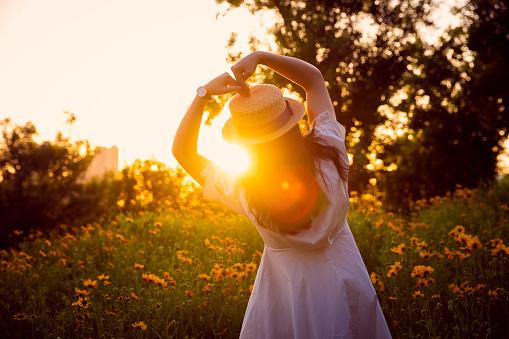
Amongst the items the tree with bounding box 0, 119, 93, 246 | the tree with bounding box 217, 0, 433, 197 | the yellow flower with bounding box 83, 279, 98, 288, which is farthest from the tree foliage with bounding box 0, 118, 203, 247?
the yellow flower with bounding box 83, 279, 98, 288

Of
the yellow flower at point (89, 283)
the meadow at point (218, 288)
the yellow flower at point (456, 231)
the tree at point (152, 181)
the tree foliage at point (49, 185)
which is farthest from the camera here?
the tree foliage at point (49, 185)

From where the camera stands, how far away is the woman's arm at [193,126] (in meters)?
1.65

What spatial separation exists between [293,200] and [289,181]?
7 cm

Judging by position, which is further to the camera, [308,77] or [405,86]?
[405,86]

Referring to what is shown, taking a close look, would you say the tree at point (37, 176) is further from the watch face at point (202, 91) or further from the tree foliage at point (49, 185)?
the watch face at point (202, 91)

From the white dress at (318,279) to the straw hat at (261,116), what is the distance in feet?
0.44

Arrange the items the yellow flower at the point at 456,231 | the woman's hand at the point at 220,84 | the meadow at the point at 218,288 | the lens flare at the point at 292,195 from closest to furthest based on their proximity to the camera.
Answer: the lens flare at the point at 292,195, the woman's hand at the point at 220,84, the meadow at the point at 218,288, the yellow flower at the point at 456,231

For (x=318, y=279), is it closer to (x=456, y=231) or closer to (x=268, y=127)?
(x=268, y=127)

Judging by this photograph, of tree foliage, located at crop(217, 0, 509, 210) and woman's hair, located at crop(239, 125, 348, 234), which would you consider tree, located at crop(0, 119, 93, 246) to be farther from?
woman's hair, located at crop(239, 125, 348, 234)

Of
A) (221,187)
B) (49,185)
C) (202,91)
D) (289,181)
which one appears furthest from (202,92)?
(49,185)

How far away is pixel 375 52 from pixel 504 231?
14054mm

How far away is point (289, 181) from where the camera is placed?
60.3 inches

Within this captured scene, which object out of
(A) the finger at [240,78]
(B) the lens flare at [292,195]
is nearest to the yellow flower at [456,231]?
(B) the lens flare at [292,195]

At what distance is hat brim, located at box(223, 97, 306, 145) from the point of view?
1.56m
